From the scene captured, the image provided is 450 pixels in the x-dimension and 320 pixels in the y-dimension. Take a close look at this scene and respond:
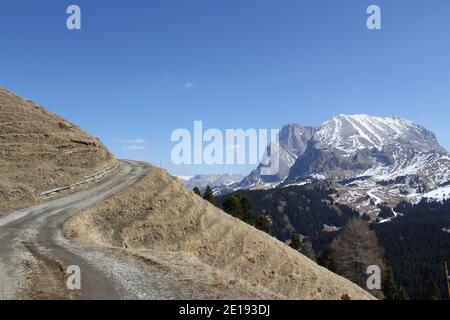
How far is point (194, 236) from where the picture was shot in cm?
4762

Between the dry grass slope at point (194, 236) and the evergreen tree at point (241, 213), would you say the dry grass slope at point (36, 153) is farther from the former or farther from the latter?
the evergreen tree at point (241, 213)

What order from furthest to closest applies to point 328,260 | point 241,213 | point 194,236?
point 328,260 < point 241,213 < point 194,236

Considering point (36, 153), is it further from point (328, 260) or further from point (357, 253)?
point (328, 260)

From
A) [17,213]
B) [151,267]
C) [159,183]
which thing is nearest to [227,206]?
[159,183]

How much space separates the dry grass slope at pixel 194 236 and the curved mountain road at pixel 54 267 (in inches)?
117

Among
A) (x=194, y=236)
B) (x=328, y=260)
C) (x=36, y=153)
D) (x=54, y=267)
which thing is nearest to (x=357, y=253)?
(x=328, y=260)

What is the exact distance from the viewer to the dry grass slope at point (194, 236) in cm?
4166

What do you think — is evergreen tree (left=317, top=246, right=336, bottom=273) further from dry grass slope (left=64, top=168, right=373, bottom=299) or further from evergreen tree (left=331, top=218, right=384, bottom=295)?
dry grass slope (left=64, top=168, right=373, bottom=299)

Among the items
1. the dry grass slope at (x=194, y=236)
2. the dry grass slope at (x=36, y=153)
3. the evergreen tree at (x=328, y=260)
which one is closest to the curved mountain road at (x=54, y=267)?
the dry grass slope at (x=194, y=236)

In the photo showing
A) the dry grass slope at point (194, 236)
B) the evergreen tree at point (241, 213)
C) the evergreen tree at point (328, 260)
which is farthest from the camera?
the evergreen tree at point (328, 260)

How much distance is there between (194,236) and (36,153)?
89.6 feet

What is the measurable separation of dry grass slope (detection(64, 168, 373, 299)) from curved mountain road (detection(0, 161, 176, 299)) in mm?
2983

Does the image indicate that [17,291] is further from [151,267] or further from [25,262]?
[151,267]

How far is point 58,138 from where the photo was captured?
209ft
